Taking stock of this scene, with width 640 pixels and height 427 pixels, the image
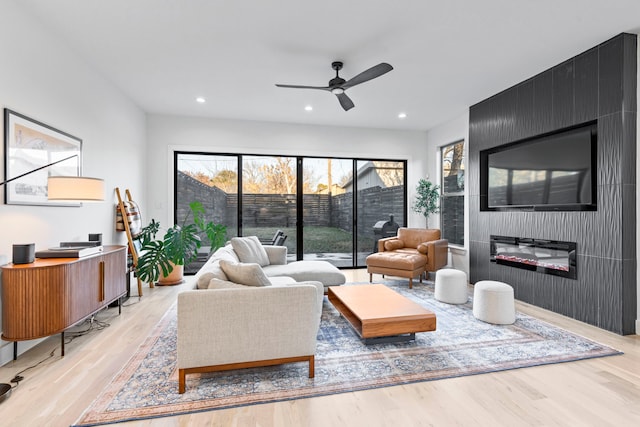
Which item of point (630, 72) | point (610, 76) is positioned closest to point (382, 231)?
point (610, 76)

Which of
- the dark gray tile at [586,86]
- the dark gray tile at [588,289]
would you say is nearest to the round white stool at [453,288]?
the dark gray tile at [588,289]

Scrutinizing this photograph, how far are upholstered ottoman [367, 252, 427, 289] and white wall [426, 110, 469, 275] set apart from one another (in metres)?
0.87

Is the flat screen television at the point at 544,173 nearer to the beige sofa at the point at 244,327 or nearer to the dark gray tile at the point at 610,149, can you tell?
the dark gray tile at the point at 610,149

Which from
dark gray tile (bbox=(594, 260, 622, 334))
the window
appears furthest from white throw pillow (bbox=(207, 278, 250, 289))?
the window

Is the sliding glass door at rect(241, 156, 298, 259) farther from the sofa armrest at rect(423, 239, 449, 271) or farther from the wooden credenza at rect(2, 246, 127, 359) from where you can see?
the wooden credenza at rect(2, 246, 127, 359)

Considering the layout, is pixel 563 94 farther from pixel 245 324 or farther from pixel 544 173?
pixel 245 324

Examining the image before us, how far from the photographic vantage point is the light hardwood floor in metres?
1.74

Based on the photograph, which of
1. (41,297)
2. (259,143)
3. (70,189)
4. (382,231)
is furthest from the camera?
(382,231)

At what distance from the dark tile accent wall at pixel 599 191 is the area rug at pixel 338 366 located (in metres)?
0.54

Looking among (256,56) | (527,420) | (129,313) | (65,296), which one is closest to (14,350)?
(65,296)

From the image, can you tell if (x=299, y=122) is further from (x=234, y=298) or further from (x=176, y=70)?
(x=234, y=298)

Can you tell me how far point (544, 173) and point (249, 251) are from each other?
12.0ft

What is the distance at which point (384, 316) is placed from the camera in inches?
101

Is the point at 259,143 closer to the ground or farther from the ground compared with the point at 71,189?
farther from the ground
